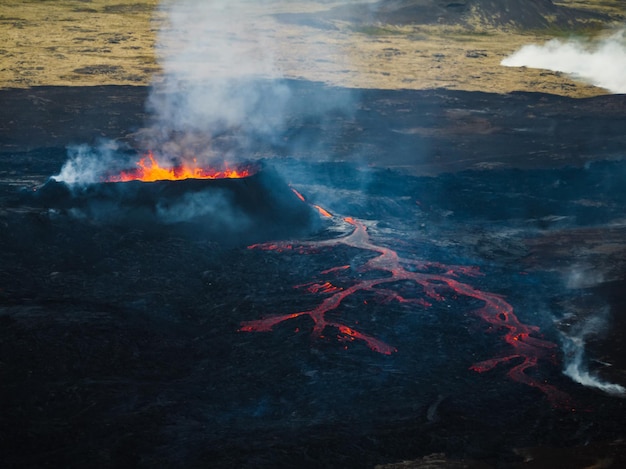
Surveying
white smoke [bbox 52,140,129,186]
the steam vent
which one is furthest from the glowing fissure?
white smoke [bbox 52,140,129,186]

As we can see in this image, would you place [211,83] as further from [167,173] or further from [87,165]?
[167,173]

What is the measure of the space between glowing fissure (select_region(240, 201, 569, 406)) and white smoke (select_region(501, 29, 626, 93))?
4020 centimetres

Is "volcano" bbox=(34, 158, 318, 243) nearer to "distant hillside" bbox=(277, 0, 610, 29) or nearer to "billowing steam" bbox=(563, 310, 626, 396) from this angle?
"billowing steam" bbox=(563, 310, 626, 396)

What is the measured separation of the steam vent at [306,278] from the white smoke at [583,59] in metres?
9.34

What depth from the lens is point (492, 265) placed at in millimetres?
24203

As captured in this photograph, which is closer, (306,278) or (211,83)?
(306,278)

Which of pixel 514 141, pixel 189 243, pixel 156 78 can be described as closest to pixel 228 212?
pixel 189 243

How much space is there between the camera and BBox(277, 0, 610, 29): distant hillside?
81.7 metres

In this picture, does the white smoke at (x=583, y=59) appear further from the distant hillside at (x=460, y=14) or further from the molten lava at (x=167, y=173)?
the molten lava at (x=167, y=173)

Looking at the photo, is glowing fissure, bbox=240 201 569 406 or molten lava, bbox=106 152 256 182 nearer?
glowing fissure, bbox=240 201 569 406

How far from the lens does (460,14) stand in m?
83.4

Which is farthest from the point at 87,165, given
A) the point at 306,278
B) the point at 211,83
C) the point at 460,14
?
the point at 460,14

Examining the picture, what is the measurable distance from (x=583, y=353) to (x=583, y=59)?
54.2 metres

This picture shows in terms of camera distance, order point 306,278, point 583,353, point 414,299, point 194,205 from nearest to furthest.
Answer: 1. point 583,353
2. point 414,299
3. point 306,278
4. point 194,205
